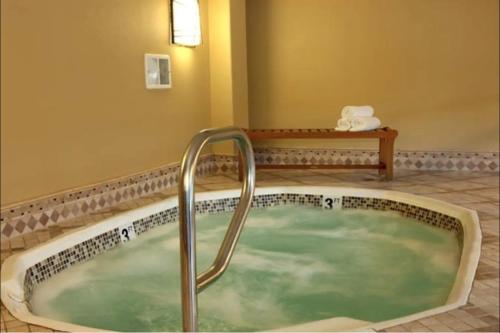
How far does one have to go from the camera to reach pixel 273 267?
9.62ft

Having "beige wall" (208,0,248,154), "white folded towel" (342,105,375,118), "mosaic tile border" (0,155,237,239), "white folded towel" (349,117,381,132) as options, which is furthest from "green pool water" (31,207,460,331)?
"beige wall" (208,0,248,154)

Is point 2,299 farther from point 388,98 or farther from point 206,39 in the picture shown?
point 388,98

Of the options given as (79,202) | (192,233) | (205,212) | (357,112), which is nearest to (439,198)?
(357,112)

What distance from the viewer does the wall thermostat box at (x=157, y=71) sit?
391 cm

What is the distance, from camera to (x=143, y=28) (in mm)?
3877

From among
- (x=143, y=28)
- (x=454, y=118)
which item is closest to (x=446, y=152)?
(x=454, y=118)

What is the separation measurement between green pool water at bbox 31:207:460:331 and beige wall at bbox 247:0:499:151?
146 cm

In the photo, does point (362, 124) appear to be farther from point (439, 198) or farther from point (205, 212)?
point (205, 212)

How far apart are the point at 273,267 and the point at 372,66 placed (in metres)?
2.60

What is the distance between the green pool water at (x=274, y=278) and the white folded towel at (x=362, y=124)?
766 mm

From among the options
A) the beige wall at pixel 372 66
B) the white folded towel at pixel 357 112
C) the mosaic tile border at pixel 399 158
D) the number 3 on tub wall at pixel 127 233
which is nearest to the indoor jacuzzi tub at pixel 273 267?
the number 3 on tub wall at pixel 127 233

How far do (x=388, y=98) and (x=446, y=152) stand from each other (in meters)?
0.72

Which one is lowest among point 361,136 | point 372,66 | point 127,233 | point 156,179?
point 127,233

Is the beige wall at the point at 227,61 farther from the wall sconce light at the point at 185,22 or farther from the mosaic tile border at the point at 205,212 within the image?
the mosaic tile border at the point at 205,212
